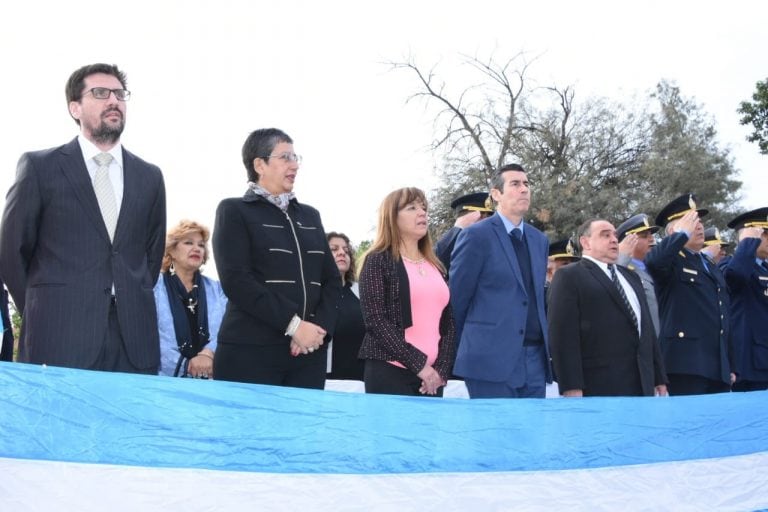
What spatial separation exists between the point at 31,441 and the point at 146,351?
707mm

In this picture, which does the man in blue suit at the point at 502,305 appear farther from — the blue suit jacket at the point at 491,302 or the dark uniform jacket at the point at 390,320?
the dark uniform jacket at the point at 390,320

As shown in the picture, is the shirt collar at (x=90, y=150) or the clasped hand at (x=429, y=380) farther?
the clasped hand at (x=429, y=380)

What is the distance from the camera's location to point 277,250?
178 inches

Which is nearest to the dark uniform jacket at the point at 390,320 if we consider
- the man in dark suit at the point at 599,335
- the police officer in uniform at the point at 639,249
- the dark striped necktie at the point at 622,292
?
the man in dark suit at the point at 599,335

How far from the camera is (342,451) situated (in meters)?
3.65

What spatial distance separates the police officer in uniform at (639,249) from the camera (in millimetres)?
6918

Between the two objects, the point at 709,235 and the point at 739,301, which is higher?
the point at 709,235

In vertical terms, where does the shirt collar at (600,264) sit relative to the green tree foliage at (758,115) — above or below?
below

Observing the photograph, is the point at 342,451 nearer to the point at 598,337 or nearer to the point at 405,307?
the point at 405,307

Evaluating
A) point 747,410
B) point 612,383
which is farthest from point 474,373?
point 747,410

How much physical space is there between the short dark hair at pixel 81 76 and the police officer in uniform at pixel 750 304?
5.26 meters

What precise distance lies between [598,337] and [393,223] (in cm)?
145

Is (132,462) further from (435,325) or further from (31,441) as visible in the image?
(435,325)

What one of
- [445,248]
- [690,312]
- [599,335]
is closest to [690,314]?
[690,312]
